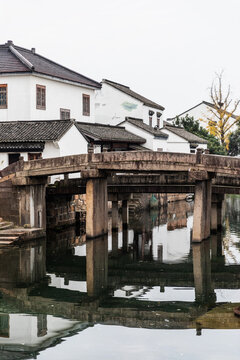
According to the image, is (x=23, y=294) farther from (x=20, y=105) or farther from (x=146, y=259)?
(x=20, y=105)

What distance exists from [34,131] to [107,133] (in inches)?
344

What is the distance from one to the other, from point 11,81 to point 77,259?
50.6 ft

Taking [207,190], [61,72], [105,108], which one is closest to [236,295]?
[207,190]

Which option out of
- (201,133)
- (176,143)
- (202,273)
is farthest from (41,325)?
(201,133)

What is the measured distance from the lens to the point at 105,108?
157 ft

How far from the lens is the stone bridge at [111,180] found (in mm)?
23031

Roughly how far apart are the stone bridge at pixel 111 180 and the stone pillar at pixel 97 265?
47 centimetres

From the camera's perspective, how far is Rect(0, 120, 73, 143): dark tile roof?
30.9 metres

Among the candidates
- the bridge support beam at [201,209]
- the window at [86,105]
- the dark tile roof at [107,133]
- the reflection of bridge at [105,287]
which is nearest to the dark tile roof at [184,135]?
the dark tile roof at [107,133]

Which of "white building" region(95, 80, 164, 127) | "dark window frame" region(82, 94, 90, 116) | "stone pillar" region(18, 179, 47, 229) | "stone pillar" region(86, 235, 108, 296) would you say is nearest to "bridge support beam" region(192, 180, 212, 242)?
"stone pillar" region(86, 235, 108, 296)

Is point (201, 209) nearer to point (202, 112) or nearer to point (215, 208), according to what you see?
point (215, 208)

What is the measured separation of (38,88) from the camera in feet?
116

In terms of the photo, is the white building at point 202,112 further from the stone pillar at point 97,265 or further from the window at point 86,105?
the stone pillar at point 97,265

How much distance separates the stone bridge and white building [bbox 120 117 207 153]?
55.0ft
